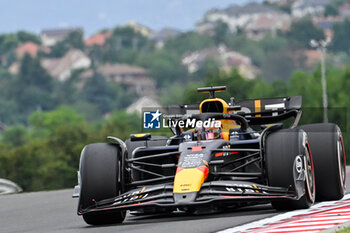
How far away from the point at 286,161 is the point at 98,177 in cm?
251

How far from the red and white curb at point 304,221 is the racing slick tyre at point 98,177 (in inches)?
90.1

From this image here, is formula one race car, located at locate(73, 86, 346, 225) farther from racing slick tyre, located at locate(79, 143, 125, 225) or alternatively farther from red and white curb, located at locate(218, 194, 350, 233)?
red and white curb, located at locate(218, 194, 350, 233)

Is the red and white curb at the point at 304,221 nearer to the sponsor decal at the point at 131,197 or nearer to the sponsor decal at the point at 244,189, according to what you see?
the sponsor decal at the point at 244,189

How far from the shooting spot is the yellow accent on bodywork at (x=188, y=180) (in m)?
13.1

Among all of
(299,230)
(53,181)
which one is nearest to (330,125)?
(299,230)

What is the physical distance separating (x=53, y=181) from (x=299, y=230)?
74.3 m

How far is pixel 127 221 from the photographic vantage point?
14.7 metres

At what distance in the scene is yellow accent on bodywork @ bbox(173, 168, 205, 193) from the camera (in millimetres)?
13148

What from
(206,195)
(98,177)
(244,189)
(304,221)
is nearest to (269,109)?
(244,189)

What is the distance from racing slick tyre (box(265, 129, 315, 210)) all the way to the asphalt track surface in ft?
1.21

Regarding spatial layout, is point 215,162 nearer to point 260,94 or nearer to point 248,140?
point 248,140

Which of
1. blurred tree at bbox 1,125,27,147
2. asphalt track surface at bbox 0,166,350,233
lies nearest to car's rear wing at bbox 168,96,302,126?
asphalt track surface at bbox 0,166,350,233

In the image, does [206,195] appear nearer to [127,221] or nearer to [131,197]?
[131,197]

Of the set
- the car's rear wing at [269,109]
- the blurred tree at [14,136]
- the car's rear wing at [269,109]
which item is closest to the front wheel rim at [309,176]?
the car's rear wing at [269,109]
